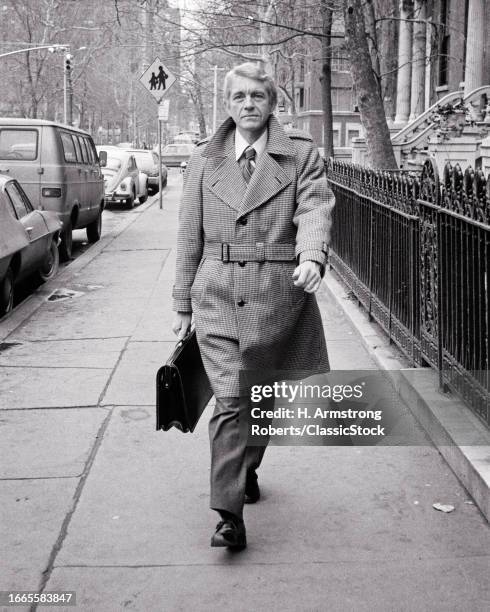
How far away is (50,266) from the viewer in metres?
12.8

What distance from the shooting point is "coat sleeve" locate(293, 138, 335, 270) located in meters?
3.96

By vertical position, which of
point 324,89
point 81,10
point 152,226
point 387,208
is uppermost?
point 81,10

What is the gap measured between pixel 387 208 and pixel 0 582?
185 inches

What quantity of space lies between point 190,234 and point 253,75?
693 millimetres

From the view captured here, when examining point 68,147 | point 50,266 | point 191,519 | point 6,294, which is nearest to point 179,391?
point 191,519

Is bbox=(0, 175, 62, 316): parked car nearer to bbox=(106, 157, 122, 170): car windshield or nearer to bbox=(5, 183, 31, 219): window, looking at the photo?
bbox=(5, 183, 31, 219): window

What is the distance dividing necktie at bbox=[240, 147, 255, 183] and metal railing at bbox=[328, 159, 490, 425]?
1205 mm

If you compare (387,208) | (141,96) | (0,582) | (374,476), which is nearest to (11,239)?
(387,208)

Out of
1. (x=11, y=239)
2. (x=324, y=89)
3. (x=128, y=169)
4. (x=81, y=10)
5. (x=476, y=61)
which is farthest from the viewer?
(x=81, y=10)

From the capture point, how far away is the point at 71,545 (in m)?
4.20

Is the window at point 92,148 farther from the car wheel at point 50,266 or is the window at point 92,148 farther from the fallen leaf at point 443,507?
the fallen leaf at point 443,507

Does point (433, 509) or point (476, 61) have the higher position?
point (476, 61)

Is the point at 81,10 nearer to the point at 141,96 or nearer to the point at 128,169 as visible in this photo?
the point at 141,96

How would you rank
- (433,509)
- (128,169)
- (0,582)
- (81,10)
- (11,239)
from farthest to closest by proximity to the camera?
(81,10) < (128,169) < (11,239) < (433,509) < (0,582)
